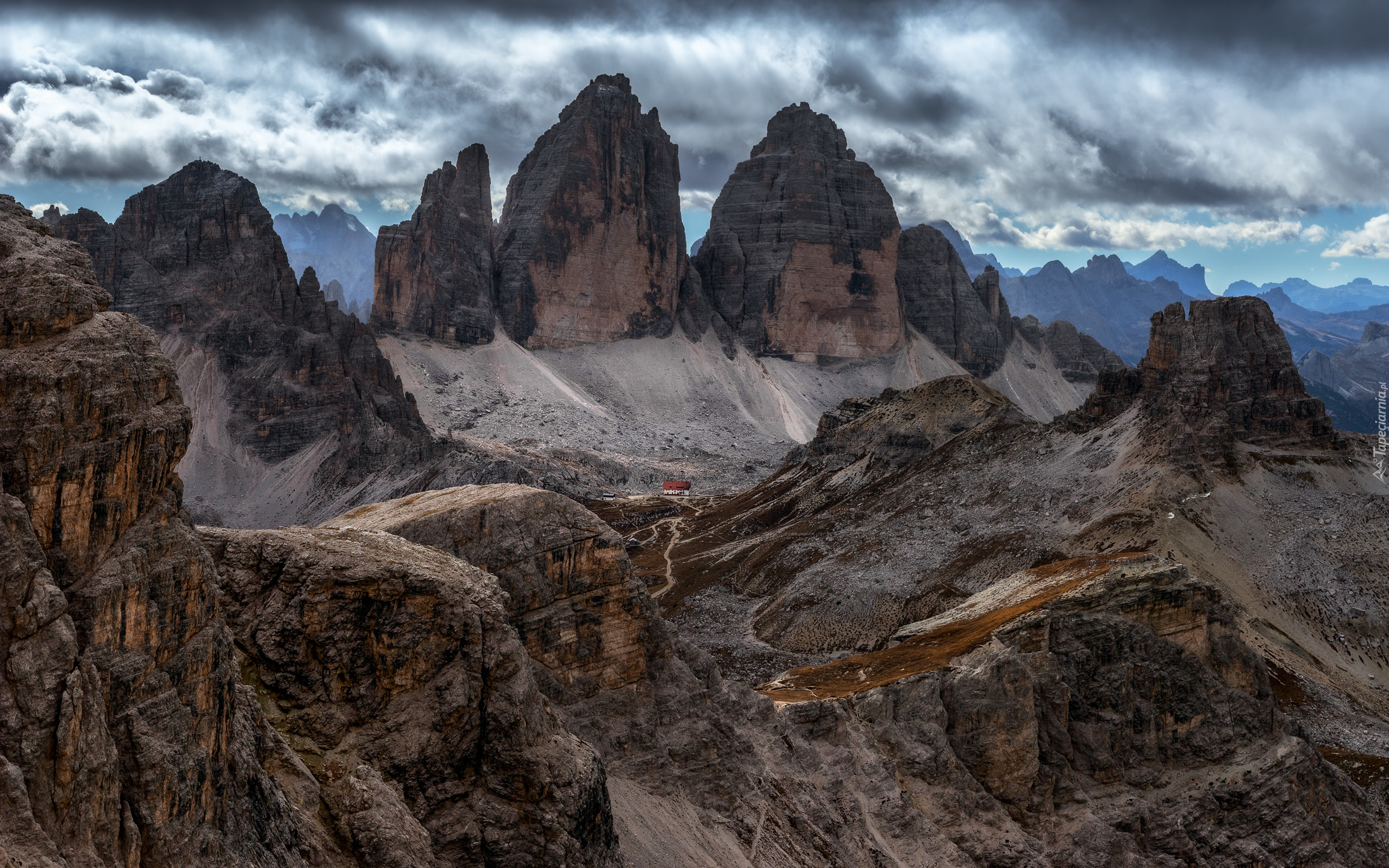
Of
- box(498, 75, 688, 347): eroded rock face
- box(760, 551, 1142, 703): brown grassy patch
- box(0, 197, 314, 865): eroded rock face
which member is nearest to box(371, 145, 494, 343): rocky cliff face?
box(498, 75, 688, 347): eroded rock face

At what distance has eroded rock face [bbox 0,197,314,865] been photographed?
12.3 m

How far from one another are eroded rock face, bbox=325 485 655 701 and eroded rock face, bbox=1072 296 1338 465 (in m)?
62.6

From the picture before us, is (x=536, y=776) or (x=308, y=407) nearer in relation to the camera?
(x=536, y=776)

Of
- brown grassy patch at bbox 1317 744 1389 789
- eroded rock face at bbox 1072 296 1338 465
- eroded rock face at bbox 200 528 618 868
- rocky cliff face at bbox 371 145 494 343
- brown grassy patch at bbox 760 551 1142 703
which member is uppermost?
rocky cliff face at bbox 371 145 494 343

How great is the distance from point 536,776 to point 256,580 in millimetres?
6220

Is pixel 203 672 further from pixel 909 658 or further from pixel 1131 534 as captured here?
pixel 1131 534

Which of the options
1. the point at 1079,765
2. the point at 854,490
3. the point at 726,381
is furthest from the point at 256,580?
the point at 726,381

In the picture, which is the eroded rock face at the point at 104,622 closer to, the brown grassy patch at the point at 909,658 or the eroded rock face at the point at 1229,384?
the brown grassy patch at the point at 909,658

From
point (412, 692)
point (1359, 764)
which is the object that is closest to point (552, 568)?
point (412, 692)

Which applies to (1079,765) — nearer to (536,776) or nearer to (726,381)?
(536,776)

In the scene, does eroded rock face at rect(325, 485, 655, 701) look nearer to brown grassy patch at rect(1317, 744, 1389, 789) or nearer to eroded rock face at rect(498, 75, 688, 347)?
brown grassy patch at rect(1317, 744, 1389, 789)

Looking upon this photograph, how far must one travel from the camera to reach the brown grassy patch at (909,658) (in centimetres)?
4094

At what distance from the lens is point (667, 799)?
2720 centimetres

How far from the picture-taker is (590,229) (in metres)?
186
